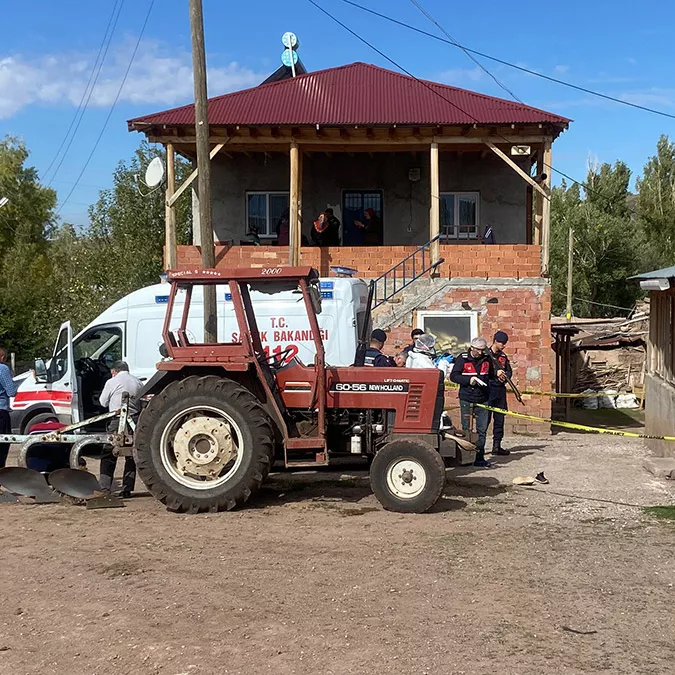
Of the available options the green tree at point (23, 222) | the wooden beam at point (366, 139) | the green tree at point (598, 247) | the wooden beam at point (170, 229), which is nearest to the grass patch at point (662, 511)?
the wooden beam at point (366, 139)

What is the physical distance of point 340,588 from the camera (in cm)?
567

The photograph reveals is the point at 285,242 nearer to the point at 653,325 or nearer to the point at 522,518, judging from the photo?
the point at 653,325

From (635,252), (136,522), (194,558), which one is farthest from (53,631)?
(635,252)

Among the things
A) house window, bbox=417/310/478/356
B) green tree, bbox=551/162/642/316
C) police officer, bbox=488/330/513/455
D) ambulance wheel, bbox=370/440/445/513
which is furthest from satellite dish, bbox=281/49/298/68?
green tree, bbox=551/162/642/316

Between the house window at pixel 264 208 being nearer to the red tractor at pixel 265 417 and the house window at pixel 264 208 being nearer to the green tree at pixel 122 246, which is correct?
the green tree at pixel 122 246

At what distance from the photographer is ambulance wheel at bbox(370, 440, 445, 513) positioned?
7.84 meters

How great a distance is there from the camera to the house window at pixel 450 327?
1573 centimetres

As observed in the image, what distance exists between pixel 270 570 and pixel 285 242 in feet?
41.1

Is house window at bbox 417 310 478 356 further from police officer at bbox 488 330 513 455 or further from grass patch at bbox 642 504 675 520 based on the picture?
grass patch at bbox 642 504 675 520

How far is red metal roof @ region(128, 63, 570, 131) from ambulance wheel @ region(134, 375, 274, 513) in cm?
970

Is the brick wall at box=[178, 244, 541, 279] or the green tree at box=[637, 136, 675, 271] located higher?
the green tree at box=[637, 136, 675, 271]

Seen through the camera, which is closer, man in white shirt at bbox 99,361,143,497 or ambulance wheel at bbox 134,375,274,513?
ambulance wheel at bbox 134,375,274,513

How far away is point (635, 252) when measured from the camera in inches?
1597

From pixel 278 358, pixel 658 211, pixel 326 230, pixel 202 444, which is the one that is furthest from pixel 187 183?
pixel 658 211
